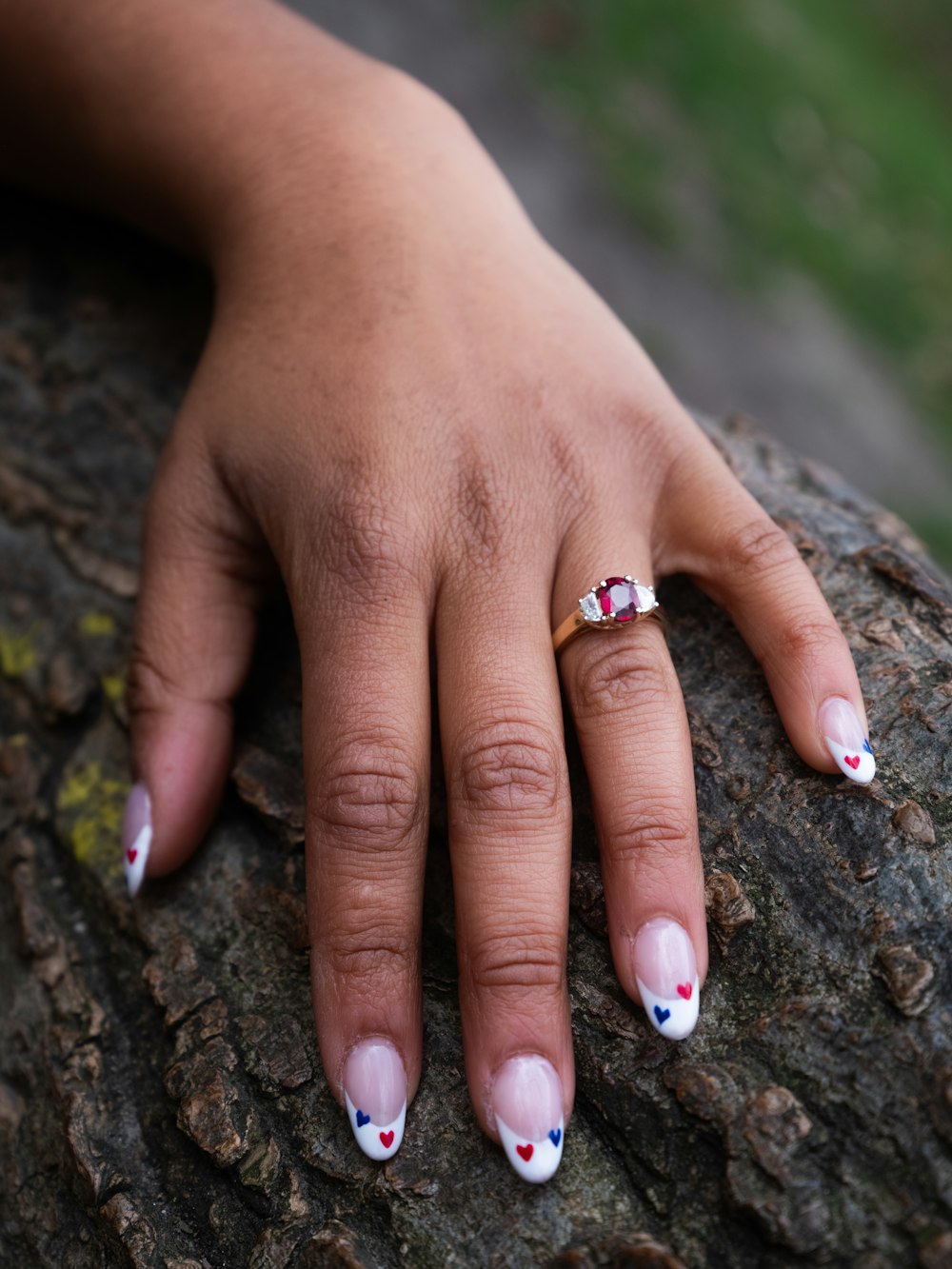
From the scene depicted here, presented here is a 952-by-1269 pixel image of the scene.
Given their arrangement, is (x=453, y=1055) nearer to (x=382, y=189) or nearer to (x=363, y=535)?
(x=363, y=535)

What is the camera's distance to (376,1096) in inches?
48.3

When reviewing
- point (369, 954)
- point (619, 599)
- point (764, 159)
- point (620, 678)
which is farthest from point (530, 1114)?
point (764, 159)

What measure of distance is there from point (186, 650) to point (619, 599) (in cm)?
68

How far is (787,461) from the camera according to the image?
6.11 feet

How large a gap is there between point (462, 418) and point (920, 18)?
30.1 feet

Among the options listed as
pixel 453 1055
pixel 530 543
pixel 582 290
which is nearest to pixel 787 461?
pixel 582 290

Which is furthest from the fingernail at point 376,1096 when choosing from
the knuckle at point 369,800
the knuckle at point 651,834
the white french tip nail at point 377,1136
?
the knuckle at point 651,834

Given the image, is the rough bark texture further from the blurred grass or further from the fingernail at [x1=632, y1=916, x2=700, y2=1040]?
the blurred grass

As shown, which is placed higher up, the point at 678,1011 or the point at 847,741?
the point at 847,741

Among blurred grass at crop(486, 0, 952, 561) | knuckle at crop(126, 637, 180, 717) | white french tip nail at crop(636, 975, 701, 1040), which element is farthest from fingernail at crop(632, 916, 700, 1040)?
blurred grass at crop(486, 0, 952, 561)

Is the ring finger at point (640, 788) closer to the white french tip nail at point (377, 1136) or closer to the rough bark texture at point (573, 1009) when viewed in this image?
the rough bark texture at point (573, 1009)

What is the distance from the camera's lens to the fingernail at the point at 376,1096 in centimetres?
122

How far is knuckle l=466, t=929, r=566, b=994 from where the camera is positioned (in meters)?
1.23

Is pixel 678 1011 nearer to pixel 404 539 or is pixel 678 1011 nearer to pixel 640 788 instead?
pixel 640 788
